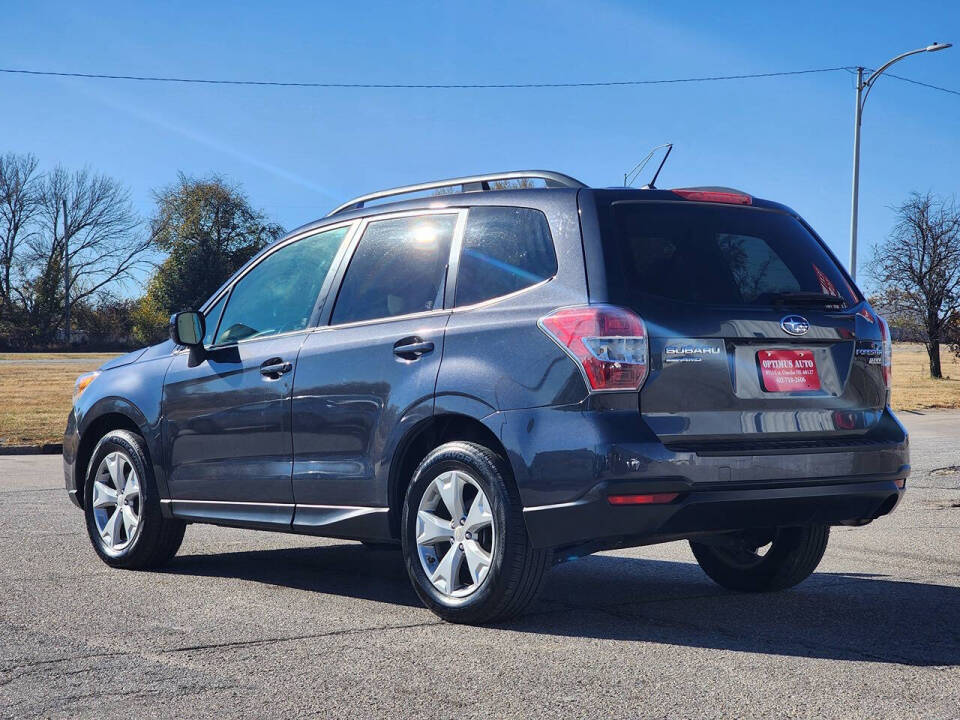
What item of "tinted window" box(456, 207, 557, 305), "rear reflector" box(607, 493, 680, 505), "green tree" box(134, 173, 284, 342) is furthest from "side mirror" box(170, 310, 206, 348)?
"green tree" box(134, 173, 284, 342)

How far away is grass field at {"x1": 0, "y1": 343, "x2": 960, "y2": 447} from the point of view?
62.9 feet

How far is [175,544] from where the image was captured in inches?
272

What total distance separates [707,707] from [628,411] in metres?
1.22

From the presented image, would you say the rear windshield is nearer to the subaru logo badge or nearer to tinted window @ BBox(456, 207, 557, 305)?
the subaru logo badge

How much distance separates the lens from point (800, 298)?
17.0 feet

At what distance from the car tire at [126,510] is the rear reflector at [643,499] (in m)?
3.10

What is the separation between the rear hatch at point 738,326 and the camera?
4781mm

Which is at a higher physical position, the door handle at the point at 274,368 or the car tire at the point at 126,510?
the door handle at the point at 274,368

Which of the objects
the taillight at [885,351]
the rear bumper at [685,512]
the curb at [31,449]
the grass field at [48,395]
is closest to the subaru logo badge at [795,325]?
the taillight at [885,351]

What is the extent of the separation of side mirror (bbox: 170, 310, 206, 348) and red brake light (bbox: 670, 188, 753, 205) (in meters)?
2.76

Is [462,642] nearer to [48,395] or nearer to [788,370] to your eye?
[788,370]

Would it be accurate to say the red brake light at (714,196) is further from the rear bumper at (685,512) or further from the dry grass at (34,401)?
the dry grass at (34,401)

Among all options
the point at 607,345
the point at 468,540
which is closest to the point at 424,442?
the point at 468,540

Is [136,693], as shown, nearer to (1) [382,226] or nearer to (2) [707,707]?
(2) [707,707]
